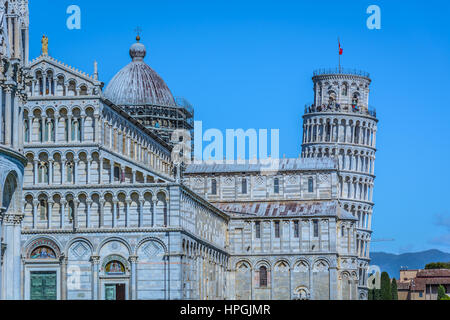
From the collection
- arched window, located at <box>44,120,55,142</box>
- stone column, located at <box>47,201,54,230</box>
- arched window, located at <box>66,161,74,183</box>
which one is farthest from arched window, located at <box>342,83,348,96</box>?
stone column, located at <box>47,201,54,230</box>

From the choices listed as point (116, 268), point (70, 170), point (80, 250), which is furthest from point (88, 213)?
point (116, 268)

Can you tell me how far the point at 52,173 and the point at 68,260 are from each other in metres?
6.82

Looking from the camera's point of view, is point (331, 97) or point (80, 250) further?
point (331, 97)

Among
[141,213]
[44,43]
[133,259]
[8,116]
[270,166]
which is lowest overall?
[133,259]

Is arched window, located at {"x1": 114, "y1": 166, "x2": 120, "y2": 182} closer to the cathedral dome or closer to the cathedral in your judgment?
the cathedral

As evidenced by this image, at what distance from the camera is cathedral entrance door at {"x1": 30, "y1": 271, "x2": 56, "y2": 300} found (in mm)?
79562

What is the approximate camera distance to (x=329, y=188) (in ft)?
349

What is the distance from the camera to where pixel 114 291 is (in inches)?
3150

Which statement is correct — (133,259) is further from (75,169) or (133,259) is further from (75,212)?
(75,169)

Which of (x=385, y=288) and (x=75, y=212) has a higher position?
(x=75, y=212)

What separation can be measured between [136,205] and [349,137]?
5810 centimetres

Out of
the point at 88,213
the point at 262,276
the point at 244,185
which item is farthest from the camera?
the point at 244,185

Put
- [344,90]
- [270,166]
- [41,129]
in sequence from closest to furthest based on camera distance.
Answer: [41,129]
[270,166]
[344,90]
